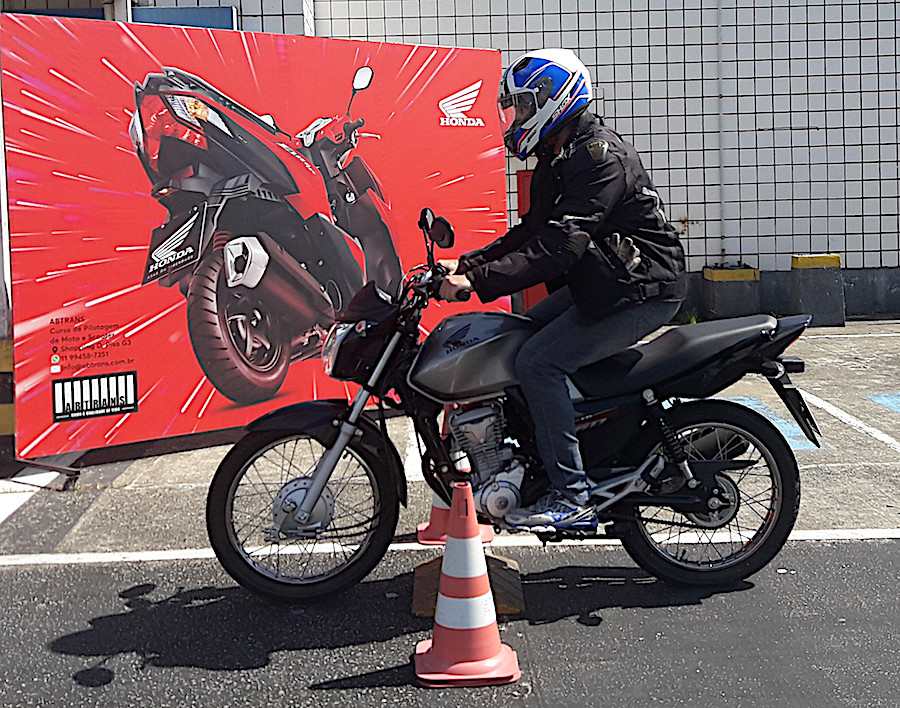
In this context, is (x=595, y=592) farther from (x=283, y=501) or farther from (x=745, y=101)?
(x=745, y=101)

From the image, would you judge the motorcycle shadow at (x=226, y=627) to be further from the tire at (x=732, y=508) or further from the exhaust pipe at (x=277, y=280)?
the exhaust pipe at (x=277, y=280)

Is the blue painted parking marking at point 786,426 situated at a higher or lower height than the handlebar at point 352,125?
lower

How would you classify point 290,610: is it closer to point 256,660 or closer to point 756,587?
point 256,660

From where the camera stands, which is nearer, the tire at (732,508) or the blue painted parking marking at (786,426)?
the tire at (732,508)

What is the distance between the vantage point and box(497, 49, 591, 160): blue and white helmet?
14.0 feet

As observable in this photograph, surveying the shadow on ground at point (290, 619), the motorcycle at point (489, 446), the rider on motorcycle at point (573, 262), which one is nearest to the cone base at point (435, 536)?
the shadow on ground at point (290, 619)

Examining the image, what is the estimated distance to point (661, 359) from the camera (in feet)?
14.2

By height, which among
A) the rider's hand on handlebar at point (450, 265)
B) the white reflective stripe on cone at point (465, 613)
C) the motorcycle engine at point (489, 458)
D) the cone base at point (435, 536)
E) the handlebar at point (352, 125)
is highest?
the handlebar at point (352, 125)

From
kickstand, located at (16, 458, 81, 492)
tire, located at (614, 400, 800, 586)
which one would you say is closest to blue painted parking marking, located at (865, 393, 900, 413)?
tire, located at (614, 400, 800, 586)

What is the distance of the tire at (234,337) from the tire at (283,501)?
2.95 metres

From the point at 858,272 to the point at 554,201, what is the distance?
9974 millimetres

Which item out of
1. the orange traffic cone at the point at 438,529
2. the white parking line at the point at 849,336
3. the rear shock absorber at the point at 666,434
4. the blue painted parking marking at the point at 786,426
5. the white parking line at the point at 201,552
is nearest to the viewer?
the rear shock absorber at the point at 666,434

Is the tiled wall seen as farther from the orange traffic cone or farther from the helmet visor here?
the helmet visor

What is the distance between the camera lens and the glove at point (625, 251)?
4.25m
